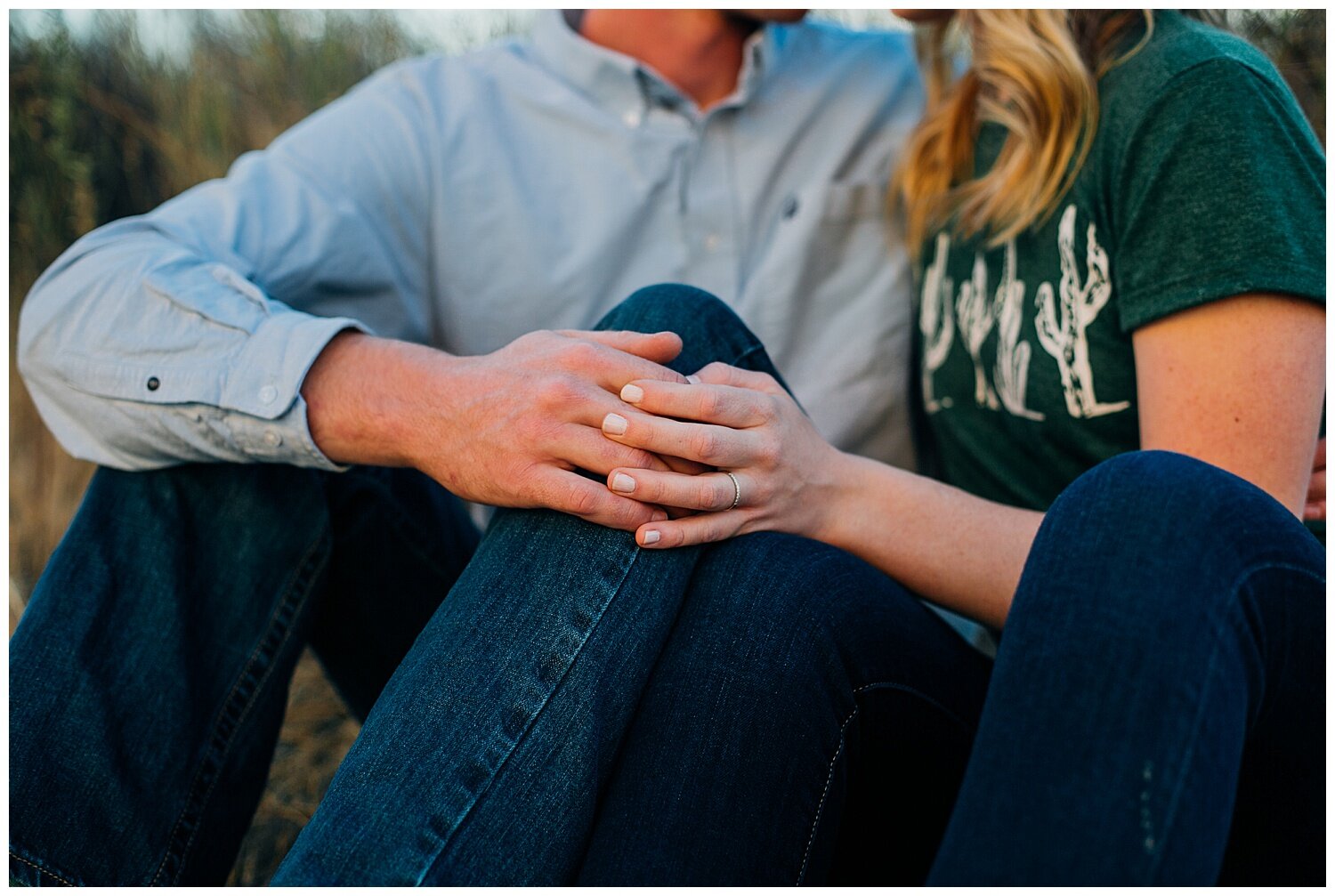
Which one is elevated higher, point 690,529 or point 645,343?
point 645,343

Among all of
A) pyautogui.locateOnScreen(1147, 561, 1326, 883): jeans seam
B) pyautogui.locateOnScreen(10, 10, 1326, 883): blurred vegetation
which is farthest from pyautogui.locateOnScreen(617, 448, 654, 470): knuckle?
pyautogui.locateOnScreen(10, 10, 1326, 883): blurred vegetation

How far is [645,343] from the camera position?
1.03m

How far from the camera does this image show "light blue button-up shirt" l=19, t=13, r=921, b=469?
1487 mm

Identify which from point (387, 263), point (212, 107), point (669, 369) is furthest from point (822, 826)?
point (212, 107)

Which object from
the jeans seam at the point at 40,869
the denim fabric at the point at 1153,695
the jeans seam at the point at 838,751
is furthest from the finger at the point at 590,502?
the jeans seam at the point at 40,869

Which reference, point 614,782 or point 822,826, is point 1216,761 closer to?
point 822,826

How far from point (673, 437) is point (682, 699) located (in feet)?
0.77

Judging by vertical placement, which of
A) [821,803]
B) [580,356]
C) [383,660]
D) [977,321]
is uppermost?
[580,356]

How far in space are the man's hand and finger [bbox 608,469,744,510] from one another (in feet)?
0.04

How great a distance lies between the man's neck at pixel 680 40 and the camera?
1622 millimetres

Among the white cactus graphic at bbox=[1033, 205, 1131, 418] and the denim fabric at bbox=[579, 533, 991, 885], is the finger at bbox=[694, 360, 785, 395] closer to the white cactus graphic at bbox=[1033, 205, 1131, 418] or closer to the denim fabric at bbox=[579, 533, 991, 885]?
the denim fabric at bbox=[579, 533, 991, 885]

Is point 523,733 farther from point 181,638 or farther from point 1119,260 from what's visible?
point 1119,260

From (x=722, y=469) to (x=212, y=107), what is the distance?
1.98 metres

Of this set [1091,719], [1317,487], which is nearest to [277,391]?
[1091,719]
